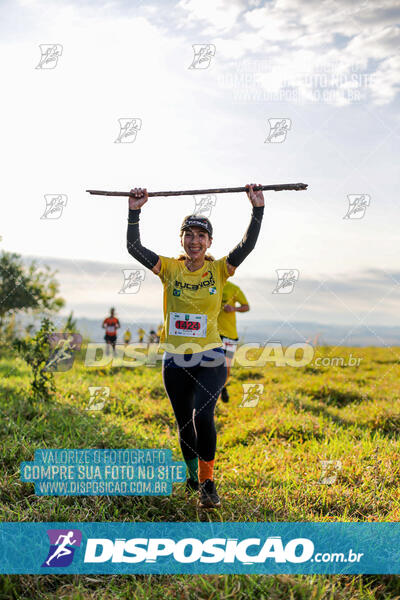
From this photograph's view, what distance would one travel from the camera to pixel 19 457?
485 cm

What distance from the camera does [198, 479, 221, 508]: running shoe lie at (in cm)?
405

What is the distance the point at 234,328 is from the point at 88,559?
224 inches

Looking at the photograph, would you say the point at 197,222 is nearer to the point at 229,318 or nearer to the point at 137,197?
the point at 137,197

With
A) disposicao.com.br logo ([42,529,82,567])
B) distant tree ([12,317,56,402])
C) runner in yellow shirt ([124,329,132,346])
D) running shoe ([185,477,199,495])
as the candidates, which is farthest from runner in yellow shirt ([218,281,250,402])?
runner in yellow shirt ([124,329,132,346])

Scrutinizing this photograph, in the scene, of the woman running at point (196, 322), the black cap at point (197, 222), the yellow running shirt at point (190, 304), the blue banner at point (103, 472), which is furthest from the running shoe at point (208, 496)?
the black cap at point (197, 222)

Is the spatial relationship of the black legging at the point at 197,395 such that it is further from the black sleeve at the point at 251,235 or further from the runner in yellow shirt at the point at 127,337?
the runner in yellow shirt at the point at 127,337

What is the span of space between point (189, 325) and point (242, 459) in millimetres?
2100

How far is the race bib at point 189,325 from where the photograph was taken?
164 inches

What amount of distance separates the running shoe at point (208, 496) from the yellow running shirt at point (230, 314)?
4.37 metres

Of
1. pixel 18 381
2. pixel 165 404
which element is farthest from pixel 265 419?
pixel 18 381

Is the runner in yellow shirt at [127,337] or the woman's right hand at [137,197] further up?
the woman's right hand at [137,197]

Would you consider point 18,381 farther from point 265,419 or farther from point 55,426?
point 265,419

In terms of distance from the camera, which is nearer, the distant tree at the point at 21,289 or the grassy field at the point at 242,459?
the grassy field at the point at 242,459

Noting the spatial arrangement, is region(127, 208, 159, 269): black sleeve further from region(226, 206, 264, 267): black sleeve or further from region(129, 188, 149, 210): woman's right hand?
region(226, 206, 264, 267): black sleeve
